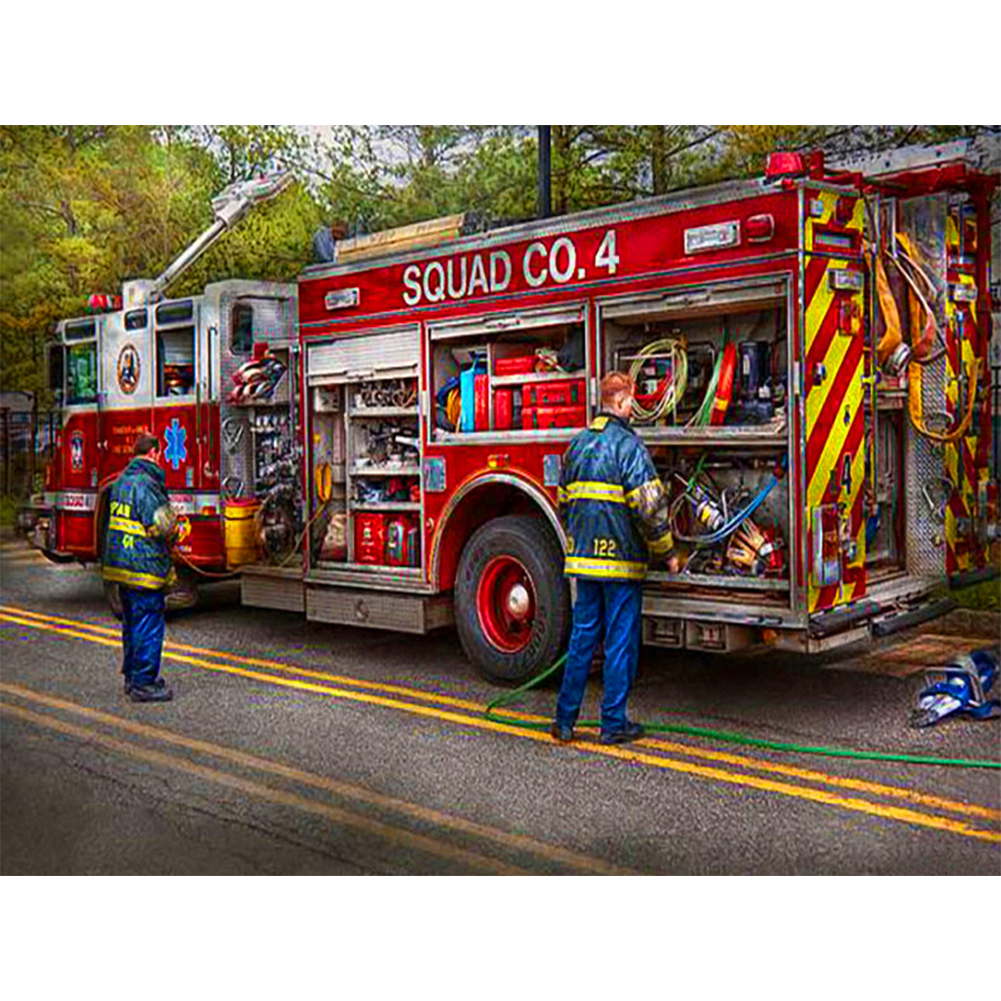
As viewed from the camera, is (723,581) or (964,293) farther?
(964,293)

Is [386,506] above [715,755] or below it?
above

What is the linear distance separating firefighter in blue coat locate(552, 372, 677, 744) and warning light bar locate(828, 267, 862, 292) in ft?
3.32

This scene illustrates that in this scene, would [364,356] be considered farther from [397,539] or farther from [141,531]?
[141,531]

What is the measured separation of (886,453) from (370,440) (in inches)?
121

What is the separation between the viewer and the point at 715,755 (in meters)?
5.69

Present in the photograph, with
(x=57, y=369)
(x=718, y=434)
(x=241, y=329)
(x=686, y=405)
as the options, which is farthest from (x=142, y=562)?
(x=57, y=369)

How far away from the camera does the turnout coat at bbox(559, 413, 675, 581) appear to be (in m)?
5.71

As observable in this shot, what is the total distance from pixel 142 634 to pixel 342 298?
2.33 metres

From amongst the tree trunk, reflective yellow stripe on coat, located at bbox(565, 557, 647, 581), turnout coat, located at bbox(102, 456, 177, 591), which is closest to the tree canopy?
the tree trunk

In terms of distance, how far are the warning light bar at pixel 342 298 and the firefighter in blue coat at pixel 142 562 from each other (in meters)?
1.50

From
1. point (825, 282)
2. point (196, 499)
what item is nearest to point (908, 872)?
point (825, 282)

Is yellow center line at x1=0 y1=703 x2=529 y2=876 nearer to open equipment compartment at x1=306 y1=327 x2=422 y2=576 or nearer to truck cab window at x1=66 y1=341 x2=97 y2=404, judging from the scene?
open equipment compartment at x1=306 y1=327 x2=422 y2=576

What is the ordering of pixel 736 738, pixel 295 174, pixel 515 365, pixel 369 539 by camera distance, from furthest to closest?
pixel 369 539
pixel 515 365
pixel 295 174
pixel 736 738
